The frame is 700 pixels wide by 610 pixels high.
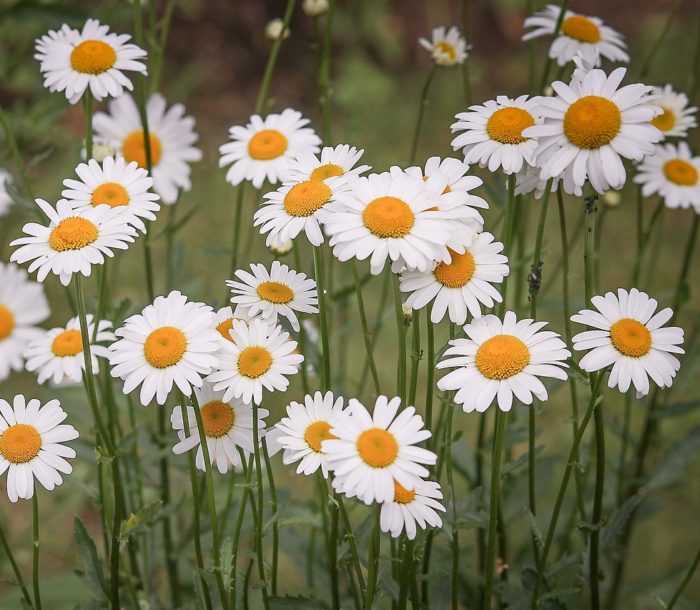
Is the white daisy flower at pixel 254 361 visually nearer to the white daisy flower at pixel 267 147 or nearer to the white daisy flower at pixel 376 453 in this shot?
the white daisy flower at pixel 376 453

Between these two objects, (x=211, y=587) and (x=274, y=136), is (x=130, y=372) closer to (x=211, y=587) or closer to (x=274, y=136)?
(x=211, y=587)

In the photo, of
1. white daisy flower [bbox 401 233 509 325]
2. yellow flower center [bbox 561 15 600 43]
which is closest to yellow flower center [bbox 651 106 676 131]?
yellow flower center [bbox 561 15 600 43]

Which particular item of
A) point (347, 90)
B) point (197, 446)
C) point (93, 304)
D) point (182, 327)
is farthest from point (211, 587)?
point (347, 90)

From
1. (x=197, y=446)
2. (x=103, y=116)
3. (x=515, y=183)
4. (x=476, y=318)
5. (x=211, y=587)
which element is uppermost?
(x=103, y=116)

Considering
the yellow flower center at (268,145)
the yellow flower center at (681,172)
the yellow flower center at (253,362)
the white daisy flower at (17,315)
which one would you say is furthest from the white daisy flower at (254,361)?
the white daisy flower at (17,315)

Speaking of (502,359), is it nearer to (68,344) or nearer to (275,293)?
(275,293)

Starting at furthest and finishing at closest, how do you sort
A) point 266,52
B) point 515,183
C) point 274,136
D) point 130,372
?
point 266,52 → point 274,136 → point 515,183 → point 130,372

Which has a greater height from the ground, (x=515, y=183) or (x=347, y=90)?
(x=347, y=90)
